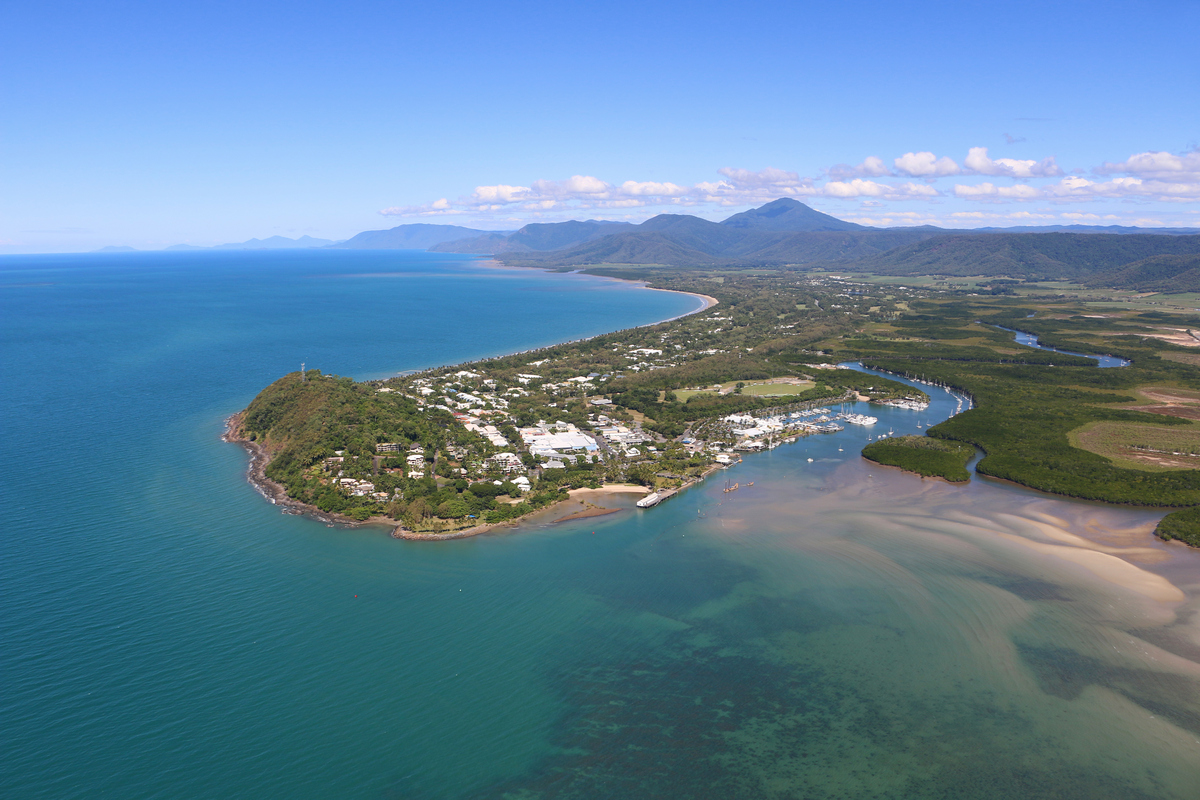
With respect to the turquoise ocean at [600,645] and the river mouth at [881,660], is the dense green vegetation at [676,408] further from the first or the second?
the river mouth at [881,660]

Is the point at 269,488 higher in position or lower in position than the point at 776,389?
higher

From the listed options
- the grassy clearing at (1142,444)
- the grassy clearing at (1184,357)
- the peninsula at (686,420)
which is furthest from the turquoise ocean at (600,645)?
the grassy clearing at (1184,357)

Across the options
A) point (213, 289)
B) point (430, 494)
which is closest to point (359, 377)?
point (430, 494)

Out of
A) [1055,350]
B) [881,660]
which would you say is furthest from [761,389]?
[1055,350]

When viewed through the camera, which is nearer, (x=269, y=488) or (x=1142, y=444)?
(x=269, y=488)

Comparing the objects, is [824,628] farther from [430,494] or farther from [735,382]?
[735,382]

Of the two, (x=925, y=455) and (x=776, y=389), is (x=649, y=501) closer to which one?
(x=925, y=455)

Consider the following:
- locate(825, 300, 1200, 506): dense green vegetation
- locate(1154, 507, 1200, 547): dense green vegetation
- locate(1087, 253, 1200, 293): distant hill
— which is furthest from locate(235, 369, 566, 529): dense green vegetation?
locate(1087, 253, 1200, 293): distant hill
